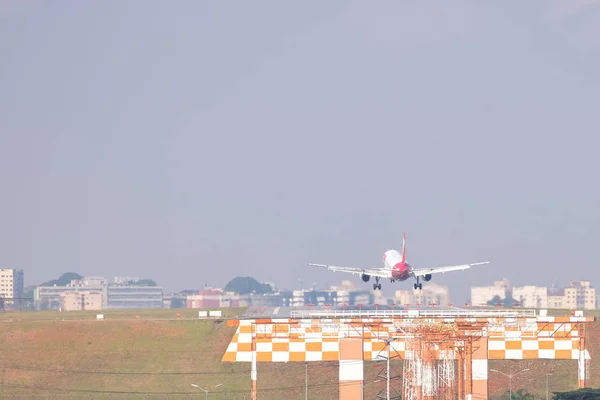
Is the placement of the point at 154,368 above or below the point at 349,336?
below

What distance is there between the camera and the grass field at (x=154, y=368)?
439ft

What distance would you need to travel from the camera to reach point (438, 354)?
11075 centimetres

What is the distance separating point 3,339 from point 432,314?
61086 millimetres

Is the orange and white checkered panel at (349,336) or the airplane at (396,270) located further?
the airplane at (396,270)

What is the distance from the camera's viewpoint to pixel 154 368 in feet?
460

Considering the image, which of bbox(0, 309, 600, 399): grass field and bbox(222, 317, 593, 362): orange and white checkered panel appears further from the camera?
bbox(0, 309, 600, 399): grass field

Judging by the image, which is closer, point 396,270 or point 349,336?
point 349,336

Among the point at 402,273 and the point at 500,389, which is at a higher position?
the point at 402,273

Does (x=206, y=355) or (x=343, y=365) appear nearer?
(x=343, y=365)

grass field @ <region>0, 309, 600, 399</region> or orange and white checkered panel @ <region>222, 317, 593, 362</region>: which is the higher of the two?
orange and white checkered panel @ <region>222, 317, 593, 362</region>

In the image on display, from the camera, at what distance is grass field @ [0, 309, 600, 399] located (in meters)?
134

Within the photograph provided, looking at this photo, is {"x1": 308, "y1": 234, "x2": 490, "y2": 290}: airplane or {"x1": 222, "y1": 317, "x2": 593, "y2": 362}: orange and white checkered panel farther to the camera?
{"x1": 308, "y1": 234, "x2": 490, "y2": 290}: airplane

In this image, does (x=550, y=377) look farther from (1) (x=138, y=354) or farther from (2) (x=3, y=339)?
(2) (x=3, y=339)

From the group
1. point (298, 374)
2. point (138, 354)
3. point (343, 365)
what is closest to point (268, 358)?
point (343, 365)
